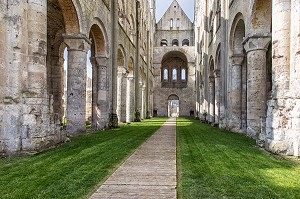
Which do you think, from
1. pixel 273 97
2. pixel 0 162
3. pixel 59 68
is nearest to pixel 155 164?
pixel 0 162

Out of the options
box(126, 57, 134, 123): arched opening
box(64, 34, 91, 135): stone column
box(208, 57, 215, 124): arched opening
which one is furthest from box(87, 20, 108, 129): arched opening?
box(208, 57, 215, 124): arched opening

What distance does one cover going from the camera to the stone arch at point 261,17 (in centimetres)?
1070

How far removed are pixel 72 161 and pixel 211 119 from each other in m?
17.5

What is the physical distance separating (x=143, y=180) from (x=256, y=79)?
25.9 ft

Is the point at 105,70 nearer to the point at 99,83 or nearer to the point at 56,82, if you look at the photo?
the point at 99,83

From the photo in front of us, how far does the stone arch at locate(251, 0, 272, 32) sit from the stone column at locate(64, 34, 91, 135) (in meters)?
6.52

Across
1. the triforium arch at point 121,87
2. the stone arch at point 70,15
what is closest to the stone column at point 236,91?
the stone arch at point 70,15

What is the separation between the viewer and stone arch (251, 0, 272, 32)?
10695 mm

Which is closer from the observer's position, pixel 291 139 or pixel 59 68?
pixel 291 139

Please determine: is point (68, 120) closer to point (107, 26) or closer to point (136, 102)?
point (107, 26)

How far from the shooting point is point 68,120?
11.4 m

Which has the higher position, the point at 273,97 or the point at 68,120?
the point at 273,97

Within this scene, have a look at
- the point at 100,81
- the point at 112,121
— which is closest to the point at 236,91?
the point at 112,121

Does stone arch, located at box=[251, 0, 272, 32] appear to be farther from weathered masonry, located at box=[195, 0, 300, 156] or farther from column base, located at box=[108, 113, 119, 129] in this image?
column base, located at box=[108, 113, 119, 129]
